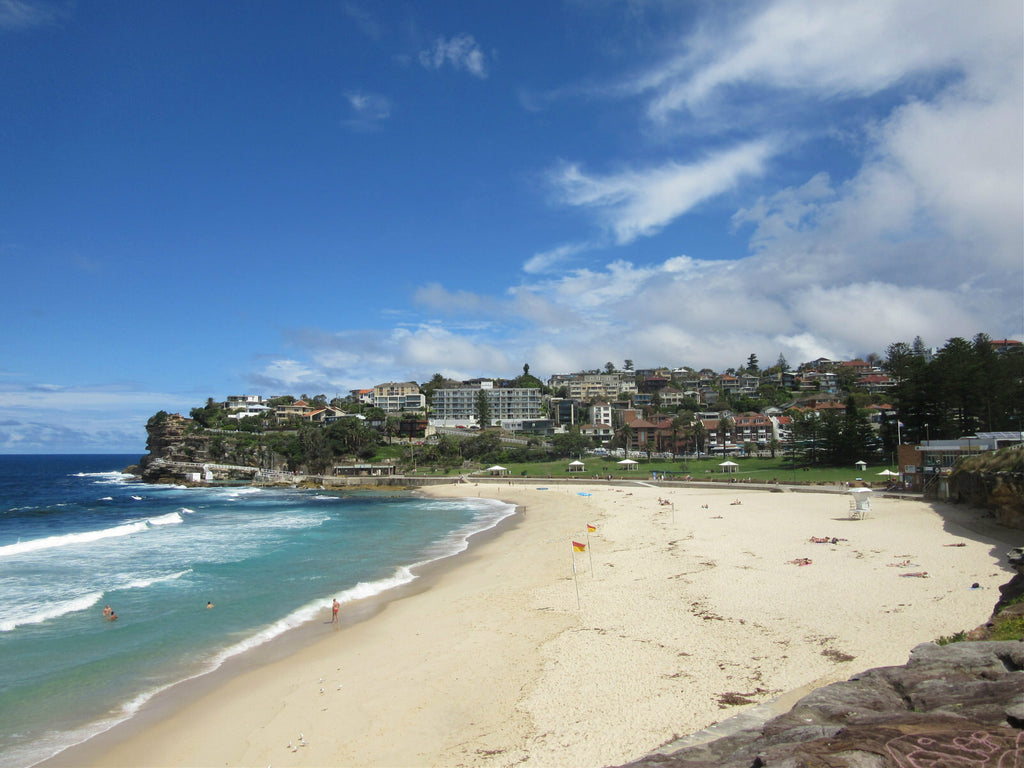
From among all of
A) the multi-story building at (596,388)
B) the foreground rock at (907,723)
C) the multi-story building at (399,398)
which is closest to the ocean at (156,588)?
the foreground rock at (907,723)

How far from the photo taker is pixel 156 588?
20.7m

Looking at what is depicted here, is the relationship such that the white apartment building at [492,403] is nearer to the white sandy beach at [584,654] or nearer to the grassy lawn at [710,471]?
the grassy lawn at [710,471]

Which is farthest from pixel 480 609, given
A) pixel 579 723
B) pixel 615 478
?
pixel 615 478

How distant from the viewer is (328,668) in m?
13.1

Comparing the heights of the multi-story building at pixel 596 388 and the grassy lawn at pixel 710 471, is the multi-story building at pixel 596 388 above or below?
above

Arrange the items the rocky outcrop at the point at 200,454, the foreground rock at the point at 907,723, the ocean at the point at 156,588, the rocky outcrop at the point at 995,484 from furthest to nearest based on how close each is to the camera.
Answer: the rocky outcrop at the point at 200,454
the rocky outcrop at the point at 995,484
the ocean at the point at 156,588
the foreground rock at the point at 907,723

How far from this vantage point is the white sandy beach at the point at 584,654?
9477 mm

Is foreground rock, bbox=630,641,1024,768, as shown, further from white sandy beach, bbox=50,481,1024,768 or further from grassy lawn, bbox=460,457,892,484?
grassy lawn, bbox=460,457,892,484

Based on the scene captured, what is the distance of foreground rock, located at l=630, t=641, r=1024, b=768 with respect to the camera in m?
4.84

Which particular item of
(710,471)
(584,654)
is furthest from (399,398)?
(584,654)

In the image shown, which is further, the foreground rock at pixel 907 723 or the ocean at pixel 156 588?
the ocean at pixel 156 588

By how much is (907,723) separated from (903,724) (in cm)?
5

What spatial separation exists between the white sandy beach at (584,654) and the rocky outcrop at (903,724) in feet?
8.74

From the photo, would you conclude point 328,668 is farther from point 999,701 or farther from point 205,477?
point 205,477
